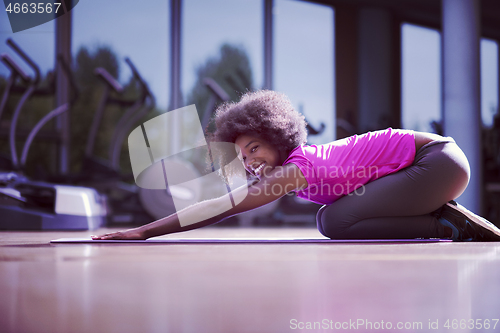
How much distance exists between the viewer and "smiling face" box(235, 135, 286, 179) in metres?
1.27

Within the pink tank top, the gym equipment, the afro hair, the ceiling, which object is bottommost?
the gym equipment

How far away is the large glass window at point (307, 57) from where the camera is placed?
5.18 m

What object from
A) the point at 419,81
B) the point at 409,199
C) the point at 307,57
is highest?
the point at 307,57

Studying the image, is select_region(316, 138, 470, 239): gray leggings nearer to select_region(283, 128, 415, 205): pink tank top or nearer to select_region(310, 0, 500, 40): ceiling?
select_region(283, 128, 415, 205): pink tank top

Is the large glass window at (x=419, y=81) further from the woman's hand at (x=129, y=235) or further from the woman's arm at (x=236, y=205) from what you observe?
the woman's hand at (x=129, y=235)

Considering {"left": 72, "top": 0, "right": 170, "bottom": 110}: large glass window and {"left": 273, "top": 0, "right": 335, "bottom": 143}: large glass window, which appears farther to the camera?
{"left": 273, "top": 0, "right": 335, "bottom": 143}: large glass window

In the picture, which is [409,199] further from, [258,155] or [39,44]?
[39,44]

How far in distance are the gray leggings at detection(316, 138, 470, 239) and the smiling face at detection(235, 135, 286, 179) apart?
0.25m

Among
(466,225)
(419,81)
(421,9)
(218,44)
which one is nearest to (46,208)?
(466,225)

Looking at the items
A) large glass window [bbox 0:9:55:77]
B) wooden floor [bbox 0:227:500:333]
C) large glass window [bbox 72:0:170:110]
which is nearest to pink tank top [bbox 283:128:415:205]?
wooden floor [bbox 0:227:500:333]

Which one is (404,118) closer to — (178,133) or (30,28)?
(178,133)

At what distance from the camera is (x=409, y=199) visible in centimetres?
124

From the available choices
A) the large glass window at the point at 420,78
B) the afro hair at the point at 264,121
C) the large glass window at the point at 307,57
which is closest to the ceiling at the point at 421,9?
the large glass window at the point at 420,78

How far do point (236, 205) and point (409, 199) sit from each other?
0.55 metres
